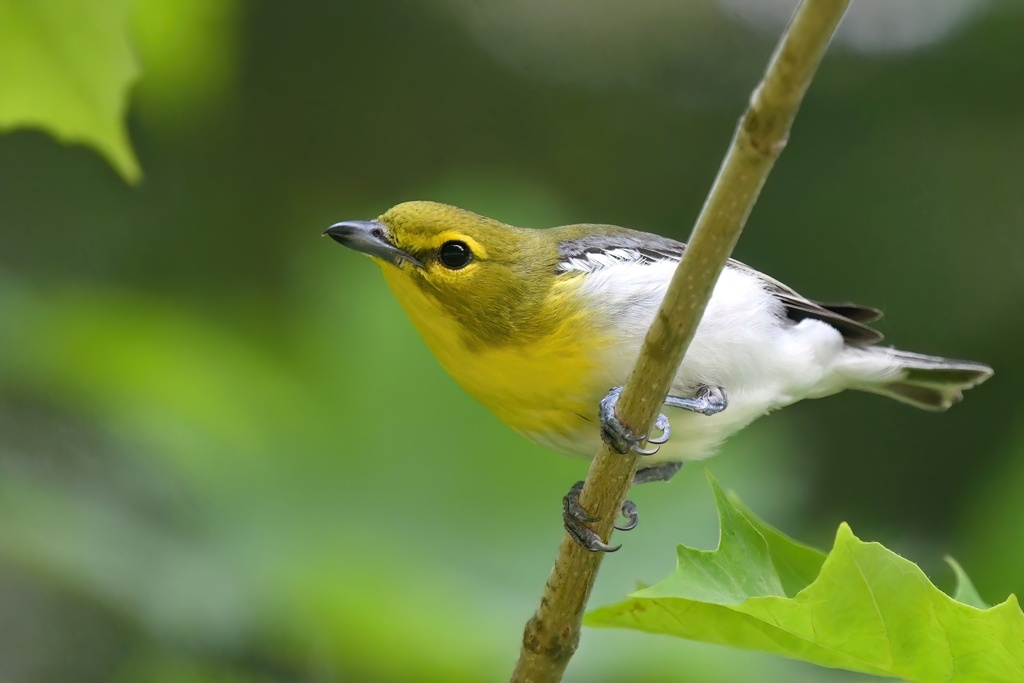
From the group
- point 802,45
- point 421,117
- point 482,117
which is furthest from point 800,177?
point 802,45

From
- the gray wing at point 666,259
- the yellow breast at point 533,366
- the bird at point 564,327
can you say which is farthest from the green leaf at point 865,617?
the gray wing at point 666,259

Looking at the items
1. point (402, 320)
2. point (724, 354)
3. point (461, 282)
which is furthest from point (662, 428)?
point (402, 320)

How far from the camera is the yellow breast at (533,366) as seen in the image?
1984mm

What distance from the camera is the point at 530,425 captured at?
2.11m

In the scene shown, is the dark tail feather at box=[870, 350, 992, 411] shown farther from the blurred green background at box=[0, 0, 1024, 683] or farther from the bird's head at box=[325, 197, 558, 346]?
the bird's head at box=[325, 197, 558, 346]

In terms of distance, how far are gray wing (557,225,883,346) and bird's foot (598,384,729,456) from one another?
0.37 metres

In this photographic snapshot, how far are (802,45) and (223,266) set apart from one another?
11.9ft

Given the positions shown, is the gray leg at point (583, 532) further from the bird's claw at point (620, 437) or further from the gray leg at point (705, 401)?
the gray leg at point (705, 401)

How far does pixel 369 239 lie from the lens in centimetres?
200

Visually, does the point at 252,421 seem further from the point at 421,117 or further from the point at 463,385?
the point at 421,117

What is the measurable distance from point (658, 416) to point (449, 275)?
70cm

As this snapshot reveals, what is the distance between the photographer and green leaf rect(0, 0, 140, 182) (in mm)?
1239

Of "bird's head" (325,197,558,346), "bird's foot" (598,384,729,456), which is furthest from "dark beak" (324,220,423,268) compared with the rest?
"bird's foot" (598,384,729,456)

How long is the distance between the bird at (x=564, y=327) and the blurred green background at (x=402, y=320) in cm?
81
